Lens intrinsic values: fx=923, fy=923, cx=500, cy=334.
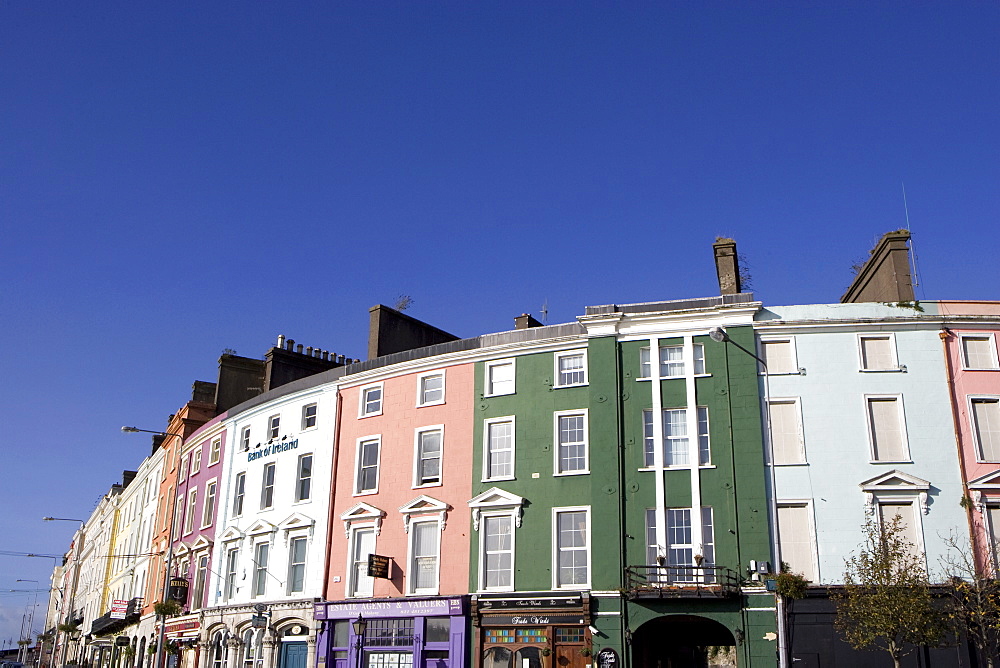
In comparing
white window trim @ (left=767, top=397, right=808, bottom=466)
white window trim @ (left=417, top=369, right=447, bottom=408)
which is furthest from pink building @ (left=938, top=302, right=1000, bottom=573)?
white window trim @ (left=417, top=369, right=447, bottom=408)

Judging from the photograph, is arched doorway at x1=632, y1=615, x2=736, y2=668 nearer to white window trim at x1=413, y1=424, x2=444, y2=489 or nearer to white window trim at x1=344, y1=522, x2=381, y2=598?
white window trim at x1=413, y1=424, x2=444, y2=489

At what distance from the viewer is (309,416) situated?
39.1 metres

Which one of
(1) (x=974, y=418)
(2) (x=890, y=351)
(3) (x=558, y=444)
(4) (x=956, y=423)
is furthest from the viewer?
(3) (x=558, y=444)

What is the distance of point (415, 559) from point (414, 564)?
18 cm

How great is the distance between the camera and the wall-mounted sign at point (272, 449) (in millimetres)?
39031

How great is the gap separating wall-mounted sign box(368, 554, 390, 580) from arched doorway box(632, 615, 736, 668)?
31.1 feet

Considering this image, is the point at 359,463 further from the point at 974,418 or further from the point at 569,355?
the point at 974,418

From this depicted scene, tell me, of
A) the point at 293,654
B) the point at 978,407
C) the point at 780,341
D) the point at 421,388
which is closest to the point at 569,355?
the point at 421,388

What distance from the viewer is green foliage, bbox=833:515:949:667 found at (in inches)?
938

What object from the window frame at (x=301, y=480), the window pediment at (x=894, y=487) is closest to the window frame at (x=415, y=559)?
the window frame at (x=301, y=480)

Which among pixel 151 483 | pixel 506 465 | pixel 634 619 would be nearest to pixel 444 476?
pixel 506 465

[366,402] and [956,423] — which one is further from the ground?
[366,402]

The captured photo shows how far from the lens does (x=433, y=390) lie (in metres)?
35.2

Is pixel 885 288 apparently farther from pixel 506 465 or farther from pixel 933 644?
pixel 506 465
